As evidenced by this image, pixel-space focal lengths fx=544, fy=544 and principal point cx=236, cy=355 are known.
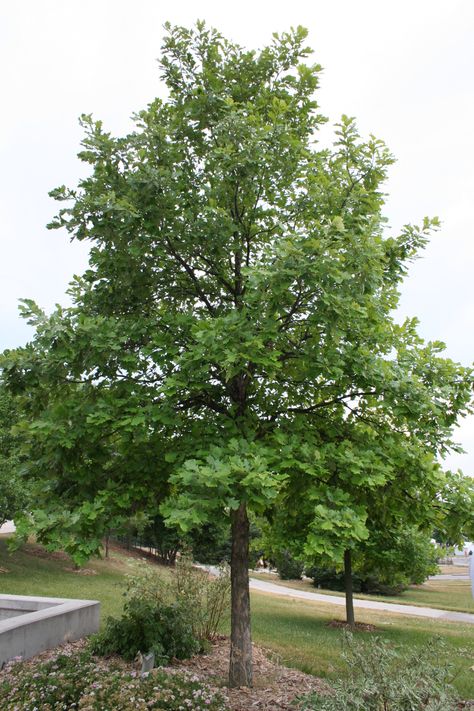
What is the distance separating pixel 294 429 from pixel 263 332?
4.68 feet

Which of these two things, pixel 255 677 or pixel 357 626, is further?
pixel 357 626

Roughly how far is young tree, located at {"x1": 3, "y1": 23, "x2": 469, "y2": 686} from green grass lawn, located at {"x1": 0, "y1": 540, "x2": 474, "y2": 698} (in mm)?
2976

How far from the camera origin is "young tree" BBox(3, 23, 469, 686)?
5.67 metres

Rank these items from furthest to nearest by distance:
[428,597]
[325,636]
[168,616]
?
[428,597] < [325,636] < [168,616]

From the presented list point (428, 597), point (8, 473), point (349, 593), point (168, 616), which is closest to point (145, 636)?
point (168, 616)

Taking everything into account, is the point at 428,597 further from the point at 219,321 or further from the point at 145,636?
the point at 219,321

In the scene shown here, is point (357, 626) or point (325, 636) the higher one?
point (325, 636)

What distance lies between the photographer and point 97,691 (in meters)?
5.96

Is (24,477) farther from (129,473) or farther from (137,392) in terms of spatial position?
(137,392)

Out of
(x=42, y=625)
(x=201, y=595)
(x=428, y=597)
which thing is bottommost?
(x=428, y=597)

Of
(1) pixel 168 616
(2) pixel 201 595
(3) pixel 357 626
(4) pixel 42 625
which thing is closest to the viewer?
(4) pixel 42 625

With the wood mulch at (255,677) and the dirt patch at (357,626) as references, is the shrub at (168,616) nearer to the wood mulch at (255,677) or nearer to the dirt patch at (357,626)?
the wood mulch at (255,677)

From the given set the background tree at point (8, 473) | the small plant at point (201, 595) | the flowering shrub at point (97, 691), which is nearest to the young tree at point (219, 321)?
the flowering shrub at point (97, 691)

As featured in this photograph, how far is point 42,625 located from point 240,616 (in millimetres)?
3498
